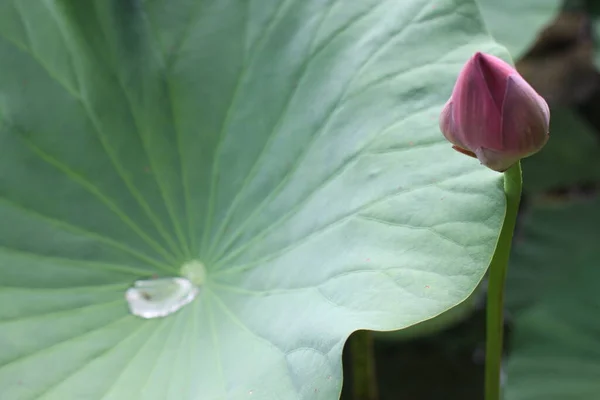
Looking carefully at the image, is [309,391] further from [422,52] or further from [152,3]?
[152,3]

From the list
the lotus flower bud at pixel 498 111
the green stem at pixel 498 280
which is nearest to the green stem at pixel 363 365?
the green stem at pixel 498 280

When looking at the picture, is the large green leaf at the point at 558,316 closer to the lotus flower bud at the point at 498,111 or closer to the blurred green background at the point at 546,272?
the blurred green background at the point at 546,272

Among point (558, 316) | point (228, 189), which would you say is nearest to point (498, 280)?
point (228, 189)

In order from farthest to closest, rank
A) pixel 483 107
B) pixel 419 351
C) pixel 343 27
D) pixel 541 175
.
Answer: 1. pixel 541 175
2. pixel 419 351
3. pixel 343 27
4. pixel 483 107

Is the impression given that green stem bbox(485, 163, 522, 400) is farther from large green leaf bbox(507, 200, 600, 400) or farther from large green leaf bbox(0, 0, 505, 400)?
large green leaf bbox(507, 200, 600, 400)

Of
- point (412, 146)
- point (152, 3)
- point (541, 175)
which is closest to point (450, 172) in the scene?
point (412, 146)

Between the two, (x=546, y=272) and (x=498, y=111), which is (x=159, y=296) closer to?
(x=498, y=111)
